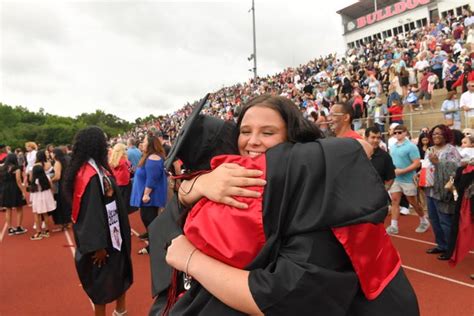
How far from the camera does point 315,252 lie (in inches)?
34.8

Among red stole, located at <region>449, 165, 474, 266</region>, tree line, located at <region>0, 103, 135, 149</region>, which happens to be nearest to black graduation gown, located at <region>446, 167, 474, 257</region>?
red stole, located at <region>449, 165, 474, 266</region>

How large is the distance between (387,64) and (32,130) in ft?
271

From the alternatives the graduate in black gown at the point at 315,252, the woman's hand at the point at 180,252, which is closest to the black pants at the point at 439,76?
the graduate in black gown at the point at 315,252

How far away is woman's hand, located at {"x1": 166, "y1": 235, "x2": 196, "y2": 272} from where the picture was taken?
1041 mm

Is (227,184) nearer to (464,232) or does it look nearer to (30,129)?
(464,232)

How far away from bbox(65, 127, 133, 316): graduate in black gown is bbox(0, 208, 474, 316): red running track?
A: 987 millimetres

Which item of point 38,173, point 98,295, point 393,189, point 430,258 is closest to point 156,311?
point 98,295

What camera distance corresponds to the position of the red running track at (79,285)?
4.09m

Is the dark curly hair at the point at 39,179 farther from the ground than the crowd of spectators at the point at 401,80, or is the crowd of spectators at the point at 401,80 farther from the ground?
the crowd of spectators at the point at 401,80

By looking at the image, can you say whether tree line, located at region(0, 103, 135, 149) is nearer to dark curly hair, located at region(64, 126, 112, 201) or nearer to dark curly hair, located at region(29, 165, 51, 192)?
dark curly hair, located at region(29, 165, 51, 192)

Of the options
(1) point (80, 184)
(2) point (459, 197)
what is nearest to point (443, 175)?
(2) point (459, 197)

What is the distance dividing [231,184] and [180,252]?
0.27m

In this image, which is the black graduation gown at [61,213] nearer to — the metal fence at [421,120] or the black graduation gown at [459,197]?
the black graduation gown at [459,197]

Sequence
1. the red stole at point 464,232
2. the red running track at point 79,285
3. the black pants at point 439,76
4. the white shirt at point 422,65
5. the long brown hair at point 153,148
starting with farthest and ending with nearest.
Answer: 1. the white shirt at point 422,65
2. the black pants at point 439,76
3. the long brown hair at point 153,148
4. the red stole at point 464,232
5. the red running track at point 79,285
